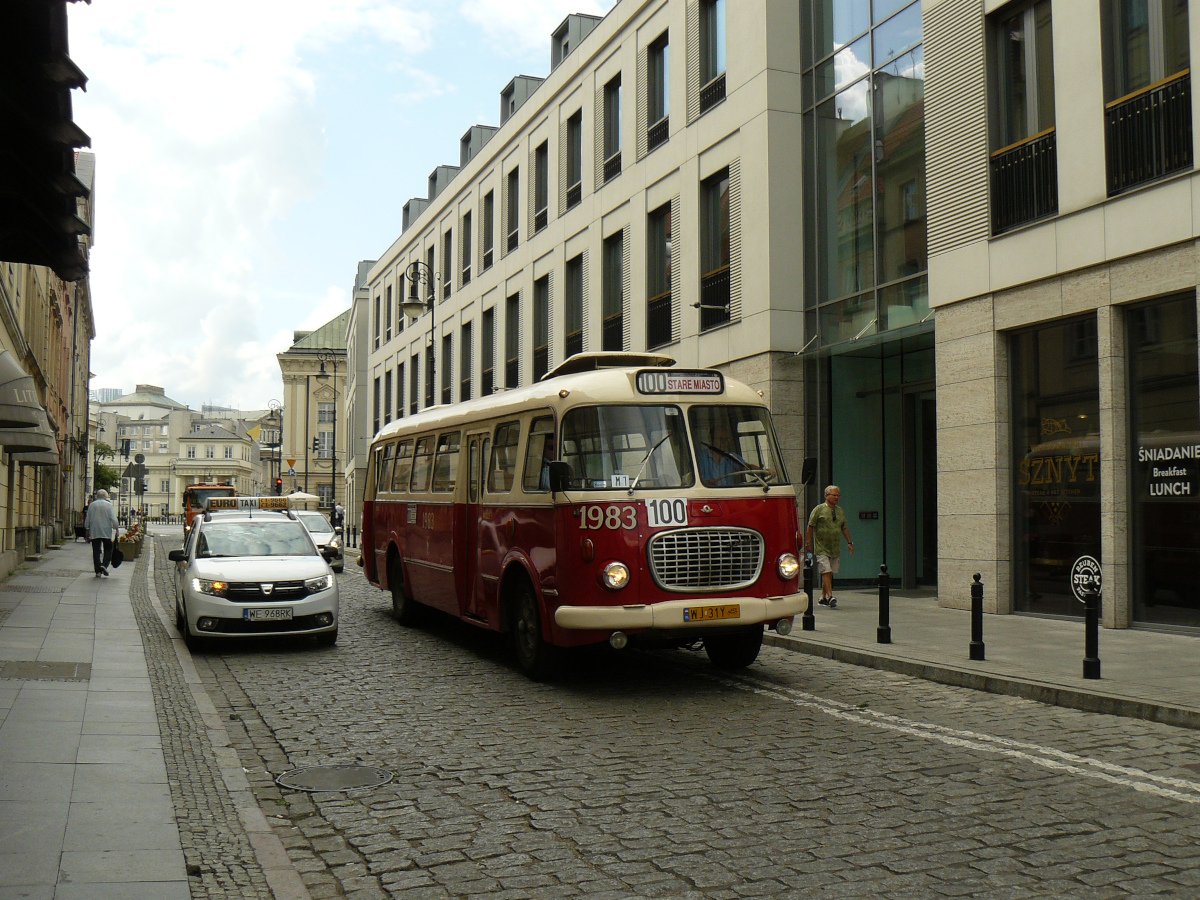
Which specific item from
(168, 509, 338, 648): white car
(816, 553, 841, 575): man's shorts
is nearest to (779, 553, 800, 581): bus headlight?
(168, 509, 338, 648): white car

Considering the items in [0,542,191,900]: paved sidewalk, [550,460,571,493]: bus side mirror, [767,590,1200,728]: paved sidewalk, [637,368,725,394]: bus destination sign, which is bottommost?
[0,542,191,900]: paved sidewalk

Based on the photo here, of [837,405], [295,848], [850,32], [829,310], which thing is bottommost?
[295,848]

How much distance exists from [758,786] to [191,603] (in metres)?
7.89

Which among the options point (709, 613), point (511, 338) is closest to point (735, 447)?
point (709, 613)

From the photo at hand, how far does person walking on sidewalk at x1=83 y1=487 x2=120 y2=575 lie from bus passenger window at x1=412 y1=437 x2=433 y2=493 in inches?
433

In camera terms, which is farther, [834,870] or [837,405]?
[837,405]

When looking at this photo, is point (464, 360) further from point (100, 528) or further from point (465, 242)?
point (100, 528)

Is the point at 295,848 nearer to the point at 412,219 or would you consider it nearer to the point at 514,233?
the point at 514,233

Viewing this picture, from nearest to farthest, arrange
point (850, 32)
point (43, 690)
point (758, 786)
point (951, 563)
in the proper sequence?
point (758, 786)
point (43, 690)
point (951, 563)
point (850, 32)

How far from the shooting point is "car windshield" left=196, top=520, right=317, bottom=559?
13070 millimetres

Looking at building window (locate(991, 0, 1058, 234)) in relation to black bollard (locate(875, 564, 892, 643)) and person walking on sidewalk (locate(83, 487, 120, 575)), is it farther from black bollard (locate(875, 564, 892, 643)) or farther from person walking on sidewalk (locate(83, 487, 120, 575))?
person walking on sidewalk (locate(83, 487, 120, 575))

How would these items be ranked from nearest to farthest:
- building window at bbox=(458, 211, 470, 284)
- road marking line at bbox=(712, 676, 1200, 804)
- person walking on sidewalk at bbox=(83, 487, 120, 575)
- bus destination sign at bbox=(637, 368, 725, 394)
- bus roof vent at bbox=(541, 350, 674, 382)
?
1. road marking line at bbox=(712, 676, 1200, 804)
2. bus destination sign at bbox=(637, 368, 725, 394)
3. bus roof vent at bbox=(541, 350, 674, 382)
4. person walking on sidewalk at bbox=(83, 487, 120, 575)
5. building window at bbox=(458, 211, 470, 284)

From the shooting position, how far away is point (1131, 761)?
6688mm

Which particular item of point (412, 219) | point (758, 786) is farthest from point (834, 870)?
point (412, 219)
